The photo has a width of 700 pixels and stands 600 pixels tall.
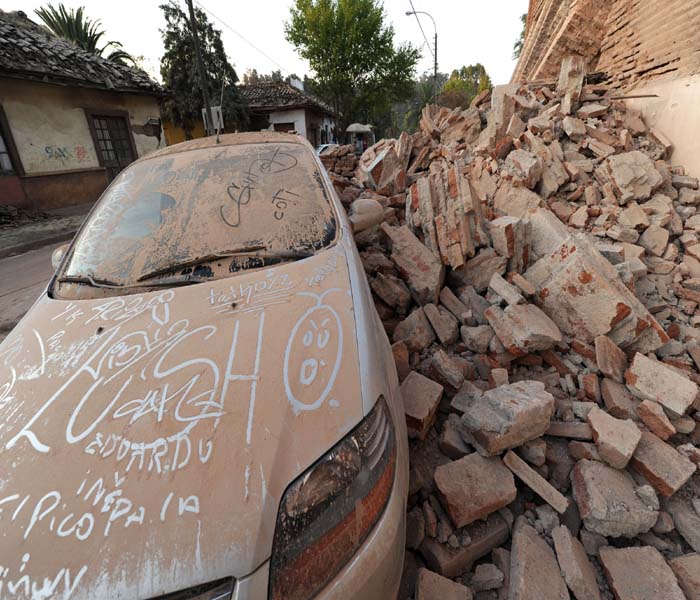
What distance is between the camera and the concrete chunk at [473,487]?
5.16 ft

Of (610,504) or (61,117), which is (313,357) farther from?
(61,117)

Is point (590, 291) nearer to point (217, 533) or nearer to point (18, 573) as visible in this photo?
point (217, 533)

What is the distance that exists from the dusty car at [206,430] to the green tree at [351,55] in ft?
81.2

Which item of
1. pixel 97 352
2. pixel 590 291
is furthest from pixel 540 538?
pixel 97 352

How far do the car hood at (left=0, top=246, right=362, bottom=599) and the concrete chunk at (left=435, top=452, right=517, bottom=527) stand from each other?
0.83 m

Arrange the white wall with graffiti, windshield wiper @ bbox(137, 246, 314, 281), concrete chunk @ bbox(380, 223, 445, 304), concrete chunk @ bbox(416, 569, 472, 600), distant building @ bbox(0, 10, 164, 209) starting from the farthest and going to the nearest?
the white wall with graffiti
distant building @ bbox(0, 10, 164, 209)
concrete chunk @ bbox(380, 223, 445, 304)
windshield wiper @ bbox(137, 246, 314, 281)
concrete chunk @ bbox(416, 569, 472, 600)

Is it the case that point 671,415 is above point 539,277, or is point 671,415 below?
below

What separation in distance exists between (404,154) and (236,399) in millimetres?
6772

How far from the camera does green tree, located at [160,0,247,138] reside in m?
18.0

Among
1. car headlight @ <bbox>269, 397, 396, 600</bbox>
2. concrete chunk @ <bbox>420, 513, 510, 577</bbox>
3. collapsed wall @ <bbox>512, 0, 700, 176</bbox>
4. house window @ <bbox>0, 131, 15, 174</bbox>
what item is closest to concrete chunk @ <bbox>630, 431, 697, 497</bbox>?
concrete chunk @ <bbox>420, 513, 510, 577</bbox>

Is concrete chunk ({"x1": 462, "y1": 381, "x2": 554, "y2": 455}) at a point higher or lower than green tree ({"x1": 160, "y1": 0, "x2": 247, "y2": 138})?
lower

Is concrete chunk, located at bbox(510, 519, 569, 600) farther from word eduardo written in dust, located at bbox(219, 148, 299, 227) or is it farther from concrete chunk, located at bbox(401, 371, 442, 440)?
word eduardo written in dust, located at bbox(219, 148, 299, 227)

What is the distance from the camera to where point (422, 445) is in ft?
6.50

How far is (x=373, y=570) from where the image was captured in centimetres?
100
